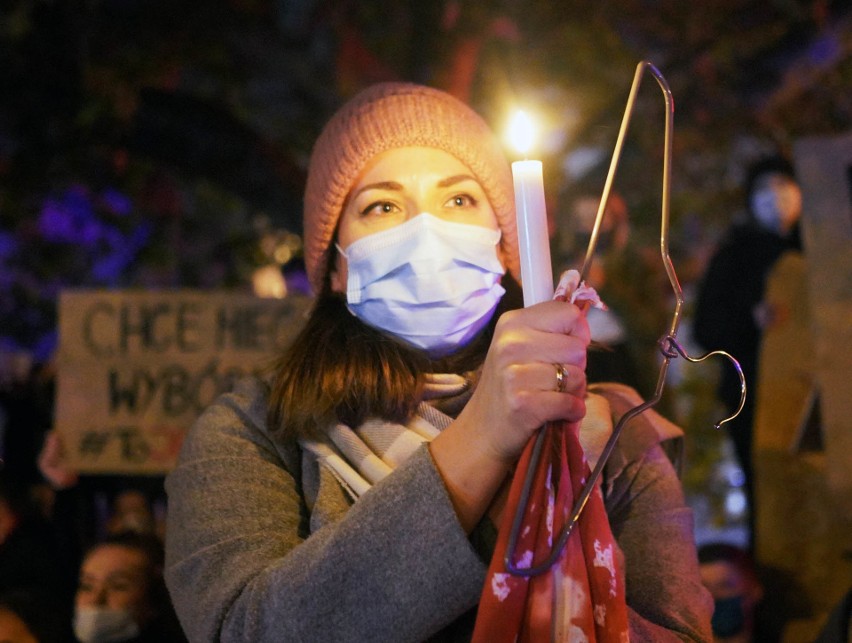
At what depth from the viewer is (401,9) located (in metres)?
6.43

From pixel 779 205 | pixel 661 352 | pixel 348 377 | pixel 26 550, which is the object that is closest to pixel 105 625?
pixel 26 550

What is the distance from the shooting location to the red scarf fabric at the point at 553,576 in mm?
1323

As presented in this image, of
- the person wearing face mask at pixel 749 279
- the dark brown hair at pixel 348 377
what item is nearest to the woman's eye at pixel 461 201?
the dark brown hair at pixel 348 377

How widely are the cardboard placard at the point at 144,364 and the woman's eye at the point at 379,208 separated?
7.68 ft

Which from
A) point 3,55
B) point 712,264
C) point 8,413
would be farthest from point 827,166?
point 3,55

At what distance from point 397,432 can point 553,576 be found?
509 millimetres

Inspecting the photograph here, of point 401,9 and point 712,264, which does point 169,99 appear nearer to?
point 401,9

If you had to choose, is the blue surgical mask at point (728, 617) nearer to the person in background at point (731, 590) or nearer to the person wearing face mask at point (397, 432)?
the person in background at point (731, 590)

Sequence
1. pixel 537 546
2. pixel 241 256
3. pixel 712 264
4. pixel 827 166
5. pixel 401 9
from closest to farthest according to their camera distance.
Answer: pixel 537 546 → pixel 827 166 → pixel 712 264 → pixel 401 9 → pixel 241 256

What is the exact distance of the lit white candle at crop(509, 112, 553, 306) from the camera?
1298 millimetres

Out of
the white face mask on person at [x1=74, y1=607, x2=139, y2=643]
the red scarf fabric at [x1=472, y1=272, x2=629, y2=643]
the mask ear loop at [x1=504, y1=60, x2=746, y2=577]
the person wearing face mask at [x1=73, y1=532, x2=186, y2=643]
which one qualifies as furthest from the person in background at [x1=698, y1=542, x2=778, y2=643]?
the mask ear loop at [x1=504, y1=60, x2=746, y2=577]

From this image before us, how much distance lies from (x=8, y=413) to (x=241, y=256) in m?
4.92

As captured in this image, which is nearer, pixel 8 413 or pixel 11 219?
pixel 8 413

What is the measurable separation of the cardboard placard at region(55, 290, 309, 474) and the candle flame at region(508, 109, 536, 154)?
295cm
